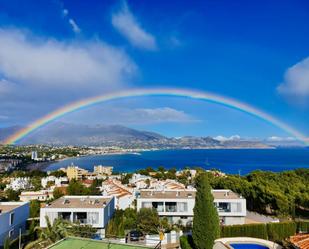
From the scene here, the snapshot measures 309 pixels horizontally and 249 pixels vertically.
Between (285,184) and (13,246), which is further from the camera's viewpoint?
(285,184)

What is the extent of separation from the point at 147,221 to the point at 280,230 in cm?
741

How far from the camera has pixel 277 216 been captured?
76.4ft

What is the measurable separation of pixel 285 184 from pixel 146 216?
47.2 ft

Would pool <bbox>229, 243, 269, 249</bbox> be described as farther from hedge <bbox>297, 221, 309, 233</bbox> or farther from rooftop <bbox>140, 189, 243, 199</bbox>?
rooftop <bbox>140, 189, 243, 199</bbox>

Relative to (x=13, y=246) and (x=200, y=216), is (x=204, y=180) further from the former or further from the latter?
(x=13, y=246)

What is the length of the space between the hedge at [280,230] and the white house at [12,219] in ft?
45.9

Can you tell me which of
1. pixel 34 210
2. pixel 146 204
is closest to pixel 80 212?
pixel 146 204

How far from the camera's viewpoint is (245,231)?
59.0 ft

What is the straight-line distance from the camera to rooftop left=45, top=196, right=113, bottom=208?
774 inches

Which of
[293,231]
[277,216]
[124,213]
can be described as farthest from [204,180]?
[277,216]

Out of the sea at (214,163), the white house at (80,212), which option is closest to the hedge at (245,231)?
the white house at (80,212)

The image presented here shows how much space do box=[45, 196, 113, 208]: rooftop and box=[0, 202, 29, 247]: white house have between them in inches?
60.0

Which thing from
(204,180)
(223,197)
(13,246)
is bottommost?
(13,246)

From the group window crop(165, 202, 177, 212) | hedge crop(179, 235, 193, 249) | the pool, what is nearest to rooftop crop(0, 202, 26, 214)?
window crop(165, 202, 177, 212)
